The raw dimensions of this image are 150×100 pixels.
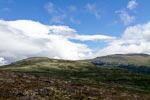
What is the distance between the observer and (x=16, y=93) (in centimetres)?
2839

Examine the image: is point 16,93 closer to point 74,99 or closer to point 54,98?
point 54,98

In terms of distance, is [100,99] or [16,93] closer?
[16,93]

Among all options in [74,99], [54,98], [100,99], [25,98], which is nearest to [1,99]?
[25,98]

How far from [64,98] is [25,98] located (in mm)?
5924

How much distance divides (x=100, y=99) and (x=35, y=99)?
455 inches

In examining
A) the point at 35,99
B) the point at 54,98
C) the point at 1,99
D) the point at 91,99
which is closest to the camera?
the point at 1,99

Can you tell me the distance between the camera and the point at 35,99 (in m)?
25.4

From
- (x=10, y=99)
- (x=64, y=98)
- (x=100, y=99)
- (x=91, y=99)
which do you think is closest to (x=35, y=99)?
(x=10, y=99)

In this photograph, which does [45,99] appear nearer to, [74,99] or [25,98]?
[25,98]

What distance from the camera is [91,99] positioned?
30.7 metres

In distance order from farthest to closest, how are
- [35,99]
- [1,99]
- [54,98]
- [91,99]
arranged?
[91,99]
[54,98]
[35,99]
[1,99]

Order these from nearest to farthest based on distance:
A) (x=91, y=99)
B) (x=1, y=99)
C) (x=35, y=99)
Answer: (x=1, y=99), (x=35, y=99), (x=91, y=99)

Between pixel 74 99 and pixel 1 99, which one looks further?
pixel 74 99

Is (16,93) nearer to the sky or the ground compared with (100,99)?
nearer to the sky
